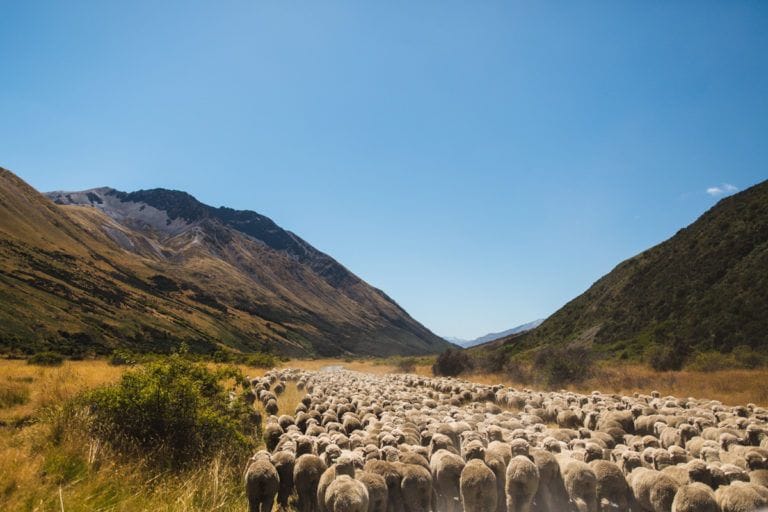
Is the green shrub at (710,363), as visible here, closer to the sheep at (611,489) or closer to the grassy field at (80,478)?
the sheep at (611,489)

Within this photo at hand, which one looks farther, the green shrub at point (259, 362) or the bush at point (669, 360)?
the green shrub at point (259, 362)

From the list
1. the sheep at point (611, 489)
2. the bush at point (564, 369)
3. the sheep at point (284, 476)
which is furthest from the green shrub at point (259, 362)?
the sheep at point (611, 489)

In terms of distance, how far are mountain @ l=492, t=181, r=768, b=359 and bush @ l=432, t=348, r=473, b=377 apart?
1444 cm

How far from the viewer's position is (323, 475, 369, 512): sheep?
Answer: 269 inches

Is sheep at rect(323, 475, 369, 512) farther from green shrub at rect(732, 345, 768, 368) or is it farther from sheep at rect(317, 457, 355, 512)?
green shrub at rect(732, 345, 768, 368)

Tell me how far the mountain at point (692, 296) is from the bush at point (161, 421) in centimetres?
3441

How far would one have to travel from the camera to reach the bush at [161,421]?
999cm

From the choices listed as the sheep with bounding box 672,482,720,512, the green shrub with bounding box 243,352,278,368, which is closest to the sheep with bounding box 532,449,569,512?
the sheep with bounding box 672,482,720,512

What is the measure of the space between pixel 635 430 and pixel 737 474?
7.64m

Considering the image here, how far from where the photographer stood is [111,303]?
111 meters

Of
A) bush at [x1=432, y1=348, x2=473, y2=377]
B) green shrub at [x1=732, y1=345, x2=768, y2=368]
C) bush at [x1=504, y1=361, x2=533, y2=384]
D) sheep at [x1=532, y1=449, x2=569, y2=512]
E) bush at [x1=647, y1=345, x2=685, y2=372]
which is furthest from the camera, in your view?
bush at [x1=432, y1=348, x2=473, y2=377]

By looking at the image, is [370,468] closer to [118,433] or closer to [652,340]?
[118,433]

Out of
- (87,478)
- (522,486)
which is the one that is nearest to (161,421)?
(87,478)

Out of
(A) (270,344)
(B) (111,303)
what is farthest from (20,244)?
(A) (270,344)
